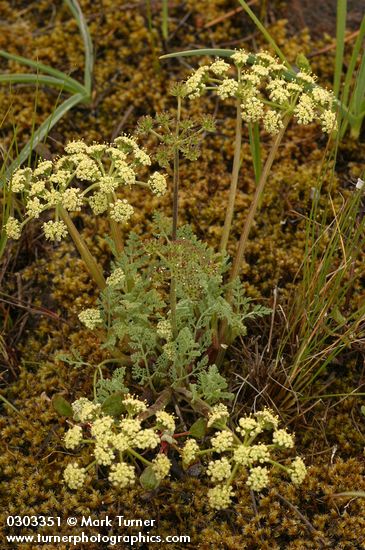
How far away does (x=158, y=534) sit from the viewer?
251 centimetres

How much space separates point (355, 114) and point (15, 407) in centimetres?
225

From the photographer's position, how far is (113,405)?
7.86 feet

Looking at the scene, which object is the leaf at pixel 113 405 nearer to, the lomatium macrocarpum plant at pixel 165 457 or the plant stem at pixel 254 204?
the lomatium macrocarpum plant at pixel 165 457

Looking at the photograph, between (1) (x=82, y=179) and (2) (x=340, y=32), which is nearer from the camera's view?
(1) (x=82, y=179)

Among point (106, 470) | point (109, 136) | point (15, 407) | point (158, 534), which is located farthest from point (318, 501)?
point (109, 136)

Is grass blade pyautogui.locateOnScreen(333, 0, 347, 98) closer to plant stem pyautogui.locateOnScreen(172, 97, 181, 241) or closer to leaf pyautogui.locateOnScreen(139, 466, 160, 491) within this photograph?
plant stem pyautogui.locateOnScreen(172, 97, 181, 241)

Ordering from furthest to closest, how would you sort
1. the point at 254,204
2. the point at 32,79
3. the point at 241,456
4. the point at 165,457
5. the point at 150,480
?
the point at 32,79, the point at 254,204, the point at 150,480, the point at 165,457, the point at 241,456

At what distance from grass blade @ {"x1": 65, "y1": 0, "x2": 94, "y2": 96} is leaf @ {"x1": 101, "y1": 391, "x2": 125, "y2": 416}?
1.96 meters

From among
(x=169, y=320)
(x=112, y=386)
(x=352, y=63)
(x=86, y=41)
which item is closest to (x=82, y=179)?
(x=169, y=320)

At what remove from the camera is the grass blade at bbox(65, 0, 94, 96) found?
3670 millimetres

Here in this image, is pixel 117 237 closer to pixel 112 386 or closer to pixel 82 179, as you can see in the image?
pixel 82 179

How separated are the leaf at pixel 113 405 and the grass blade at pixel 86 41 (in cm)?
196

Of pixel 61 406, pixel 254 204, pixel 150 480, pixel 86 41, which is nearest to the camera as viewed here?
pixel 150 480

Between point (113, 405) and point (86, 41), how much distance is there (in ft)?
7.60
